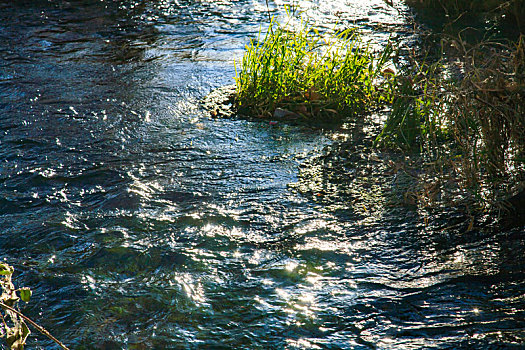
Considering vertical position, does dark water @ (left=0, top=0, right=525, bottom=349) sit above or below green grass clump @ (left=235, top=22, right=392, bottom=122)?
below

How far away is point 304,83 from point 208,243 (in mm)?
2516

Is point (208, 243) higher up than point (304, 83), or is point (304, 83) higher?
point (304, 83)

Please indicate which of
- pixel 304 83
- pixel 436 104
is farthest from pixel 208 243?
pixel 304 83

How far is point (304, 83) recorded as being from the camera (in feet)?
18.0

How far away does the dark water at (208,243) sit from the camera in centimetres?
282

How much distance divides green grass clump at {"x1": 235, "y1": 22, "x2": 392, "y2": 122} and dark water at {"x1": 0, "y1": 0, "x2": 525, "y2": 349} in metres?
0.32

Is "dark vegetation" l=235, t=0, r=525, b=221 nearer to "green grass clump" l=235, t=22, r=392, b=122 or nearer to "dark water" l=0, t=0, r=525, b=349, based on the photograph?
"green grass clump" l=235, t=22, r=392, b=122

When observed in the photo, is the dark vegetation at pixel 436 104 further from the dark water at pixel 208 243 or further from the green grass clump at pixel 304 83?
the dark water at pixel 208 243

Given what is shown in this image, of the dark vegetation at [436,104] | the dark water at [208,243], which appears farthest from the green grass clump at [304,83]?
the dark water at [208,243]

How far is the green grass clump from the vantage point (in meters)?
5.39

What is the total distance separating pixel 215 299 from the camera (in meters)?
3.05

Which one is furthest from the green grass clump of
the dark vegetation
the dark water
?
the dark water

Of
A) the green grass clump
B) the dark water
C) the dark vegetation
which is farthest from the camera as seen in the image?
the green grass clump

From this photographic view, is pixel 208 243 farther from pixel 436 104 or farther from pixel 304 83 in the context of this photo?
pixel 304 83
